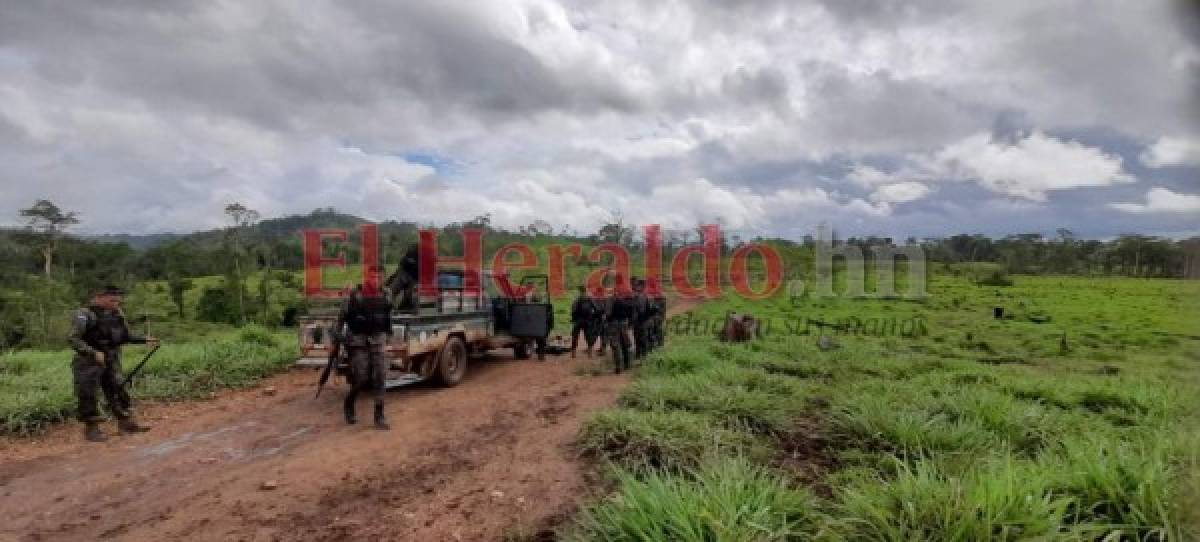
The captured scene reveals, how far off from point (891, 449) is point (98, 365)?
8.23 m

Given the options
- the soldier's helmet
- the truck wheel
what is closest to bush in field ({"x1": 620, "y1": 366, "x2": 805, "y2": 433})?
the truck wheel

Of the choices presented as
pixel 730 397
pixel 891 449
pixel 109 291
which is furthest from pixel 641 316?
pixel 109 291

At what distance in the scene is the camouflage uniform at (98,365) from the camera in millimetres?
7379

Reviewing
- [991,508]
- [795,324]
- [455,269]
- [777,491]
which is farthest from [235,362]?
[795,324]

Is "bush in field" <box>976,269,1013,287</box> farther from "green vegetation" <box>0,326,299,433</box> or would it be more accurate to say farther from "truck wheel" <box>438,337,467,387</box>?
"green vegetation" <box>0,326,299,433</box>

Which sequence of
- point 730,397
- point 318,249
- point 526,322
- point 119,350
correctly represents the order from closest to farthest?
point 730,397
point 119,350
point 526,322
point 318,249

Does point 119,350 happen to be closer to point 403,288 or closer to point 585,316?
point 403,288

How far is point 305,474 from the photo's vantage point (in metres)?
6.00

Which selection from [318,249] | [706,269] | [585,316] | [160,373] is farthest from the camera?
[706,269]

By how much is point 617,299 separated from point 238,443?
6113 millimetres

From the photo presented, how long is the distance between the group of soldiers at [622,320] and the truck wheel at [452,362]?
7.97 feet

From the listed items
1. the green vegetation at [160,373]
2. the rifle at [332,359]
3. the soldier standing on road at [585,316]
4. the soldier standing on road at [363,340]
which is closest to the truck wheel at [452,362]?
the rifle at [332,359]

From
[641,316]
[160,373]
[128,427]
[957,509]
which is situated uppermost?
[641,316]

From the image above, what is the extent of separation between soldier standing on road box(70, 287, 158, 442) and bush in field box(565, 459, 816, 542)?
19.8 feet
